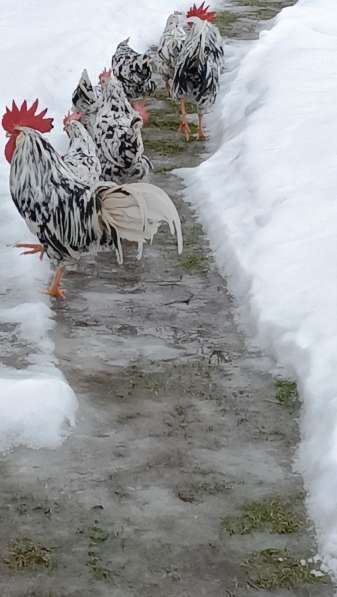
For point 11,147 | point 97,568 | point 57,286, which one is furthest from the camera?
point 57,286

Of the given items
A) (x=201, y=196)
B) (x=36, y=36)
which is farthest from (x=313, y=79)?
(x=36, y=36)

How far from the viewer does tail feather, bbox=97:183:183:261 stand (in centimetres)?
584

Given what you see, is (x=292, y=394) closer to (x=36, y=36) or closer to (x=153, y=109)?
(x=153, y=109)

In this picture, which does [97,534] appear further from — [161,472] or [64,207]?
[64,207]

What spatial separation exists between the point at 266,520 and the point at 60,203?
2.77 meters

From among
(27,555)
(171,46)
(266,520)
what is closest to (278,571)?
(266,520)

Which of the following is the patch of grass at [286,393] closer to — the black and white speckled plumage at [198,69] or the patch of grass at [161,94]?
the black and white speckled plumage at [198,69]

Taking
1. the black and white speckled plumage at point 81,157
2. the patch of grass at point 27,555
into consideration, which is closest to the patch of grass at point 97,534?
the patch of grass at point 27,555

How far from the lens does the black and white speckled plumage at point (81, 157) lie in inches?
278

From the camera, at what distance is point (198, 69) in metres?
10.2

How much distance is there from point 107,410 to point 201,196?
3.77 m

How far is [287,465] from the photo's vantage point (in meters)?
4.66

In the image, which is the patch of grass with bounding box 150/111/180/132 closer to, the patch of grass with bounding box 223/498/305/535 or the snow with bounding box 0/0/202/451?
the snow with bounding box 0/0/202/451

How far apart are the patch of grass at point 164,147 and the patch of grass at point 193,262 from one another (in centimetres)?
285
